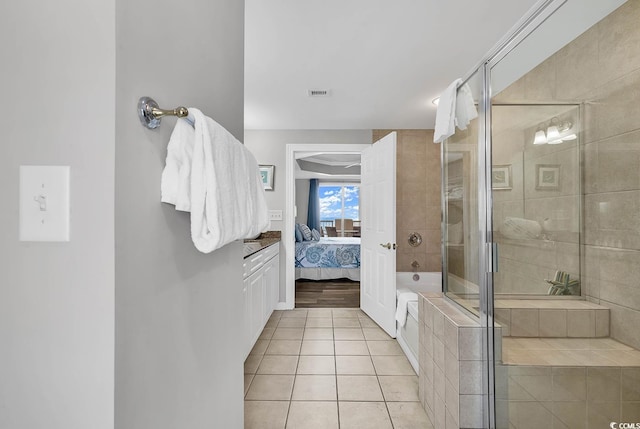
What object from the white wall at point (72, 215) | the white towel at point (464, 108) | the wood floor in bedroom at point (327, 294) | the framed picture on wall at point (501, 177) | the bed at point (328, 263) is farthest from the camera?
the bed at point (328, 263)

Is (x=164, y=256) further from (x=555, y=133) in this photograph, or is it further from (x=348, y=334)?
(x=348, y=334)

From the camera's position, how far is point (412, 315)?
238 cm

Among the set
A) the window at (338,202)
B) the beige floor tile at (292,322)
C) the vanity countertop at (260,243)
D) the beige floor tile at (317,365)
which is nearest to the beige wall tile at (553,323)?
the beige floor tile at (317,365)

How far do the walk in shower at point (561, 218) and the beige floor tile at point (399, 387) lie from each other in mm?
631

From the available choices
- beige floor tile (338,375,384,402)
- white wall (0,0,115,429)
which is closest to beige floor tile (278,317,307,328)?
beige floor tile (338,375,384,402)

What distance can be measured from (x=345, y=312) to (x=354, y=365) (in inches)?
48.7

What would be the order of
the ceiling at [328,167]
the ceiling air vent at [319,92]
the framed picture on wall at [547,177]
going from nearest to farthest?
the framed picture on wall at [547,177], the ceiling air vent at [319,92], the ceiling at [328,167]

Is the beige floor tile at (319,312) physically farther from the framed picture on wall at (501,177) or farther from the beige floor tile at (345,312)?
the framed picture on wall at (501,177)

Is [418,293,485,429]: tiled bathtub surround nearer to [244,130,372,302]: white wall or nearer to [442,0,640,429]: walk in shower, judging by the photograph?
[442,0,640,429]: walk in shower

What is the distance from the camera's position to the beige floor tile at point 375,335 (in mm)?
2804

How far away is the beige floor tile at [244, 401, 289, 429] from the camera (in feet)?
5.46

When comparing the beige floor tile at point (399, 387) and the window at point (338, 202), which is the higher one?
the window at point (338, 202)

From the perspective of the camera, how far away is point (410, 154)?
12.3 ft

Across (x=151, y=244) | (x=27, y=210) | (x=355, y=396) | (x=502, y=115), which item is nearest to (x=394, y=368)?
(x=355, y=396)
